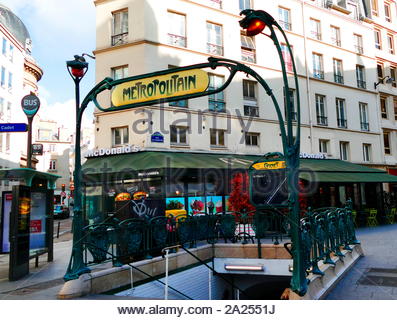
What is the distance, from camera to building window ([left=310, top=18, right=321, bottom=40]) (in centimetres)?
2106

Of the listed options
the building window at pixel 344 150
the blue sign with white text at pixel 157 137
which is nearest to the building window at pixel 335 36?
the building window at pixel 344 150

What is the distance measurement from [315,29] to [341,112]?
512 cm

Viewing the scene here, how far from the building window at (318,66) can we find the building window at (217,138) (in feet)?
25.2

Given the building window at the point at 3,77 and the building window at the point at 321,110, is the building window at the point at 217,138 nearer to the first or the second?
the building window at the point at 321,110

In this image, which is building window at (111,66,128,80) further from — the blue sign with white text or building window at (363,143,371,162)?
building window at (363,143,371,162)

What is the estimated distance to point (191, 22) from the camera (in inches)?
660

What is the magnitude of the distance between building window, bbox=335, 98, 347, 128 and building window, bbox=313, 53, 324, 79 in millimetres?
1874

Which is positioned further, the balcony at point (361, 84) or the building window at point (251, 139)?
the balcony at point (361, 84)

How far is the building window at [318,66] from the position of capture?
68.3ft

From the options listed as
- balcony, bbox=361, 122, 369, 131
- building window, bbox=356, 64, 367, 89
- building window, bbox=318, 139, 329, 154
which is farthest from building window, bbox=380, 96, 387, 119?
building window, bbox=318, 139, 329, 154

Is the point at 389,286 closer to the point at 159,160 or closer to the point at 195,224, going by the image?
the point at 195,224

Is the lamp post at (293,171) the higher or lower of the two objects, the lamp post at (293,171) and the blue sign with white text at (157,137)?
the lower

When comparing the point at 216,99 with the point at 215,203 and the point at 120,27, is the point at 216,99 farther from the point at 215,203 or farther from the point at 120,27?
the point at 120,27

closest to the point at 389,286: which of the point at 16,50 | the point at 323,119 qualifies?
the point at 323,119
